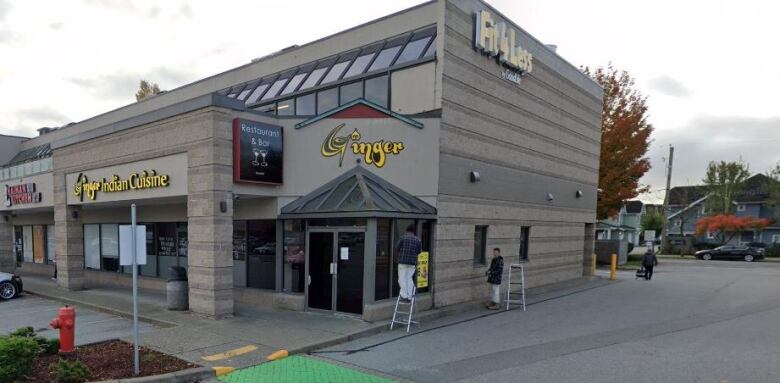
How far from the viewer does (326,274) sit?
1118 cm

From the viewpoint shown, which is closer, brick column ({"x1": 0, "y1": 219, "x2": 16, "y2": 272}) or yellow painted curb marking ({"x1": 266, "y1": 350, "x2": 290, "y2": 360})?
yellow painted curb marking ({"x1": 266, "y1": 350, "x2": 290, "y2": 360})

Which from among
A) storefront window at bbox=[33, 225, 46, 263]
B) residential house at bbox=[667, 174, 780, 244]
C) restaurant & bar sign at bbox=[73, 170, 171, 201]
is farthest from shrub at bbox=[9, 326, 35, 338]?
residential house at bbox=[667, 174, 780, 244]

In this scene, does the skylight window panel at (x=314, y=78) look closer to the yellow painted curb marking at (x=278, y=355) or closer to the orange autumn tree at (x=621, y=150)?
the yellow painted curb marking at (x=278, y=355)

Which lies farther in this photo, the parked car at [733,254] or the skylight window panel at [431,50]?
the parked car at [733,254]

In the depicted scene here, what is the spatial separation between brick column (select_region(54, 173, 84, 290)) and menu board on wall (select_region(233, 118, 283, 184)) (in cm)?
828

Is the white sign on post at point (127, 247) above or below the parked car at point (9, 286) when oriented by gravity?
above

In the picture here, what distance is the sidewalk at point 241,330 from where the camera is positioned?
8070mm

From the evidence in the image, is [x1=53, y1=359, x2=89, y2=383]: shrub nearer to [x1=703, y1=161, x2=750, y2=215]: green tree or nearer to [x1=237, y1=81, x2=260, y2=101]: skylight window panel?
[x1=237, y1=81, x2=260, y2=101]: skylight window panel

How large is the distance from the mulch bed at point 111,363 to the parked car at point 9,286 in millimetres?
9777

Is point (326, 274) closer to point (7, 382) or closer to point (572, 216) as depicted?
point (7, 382)

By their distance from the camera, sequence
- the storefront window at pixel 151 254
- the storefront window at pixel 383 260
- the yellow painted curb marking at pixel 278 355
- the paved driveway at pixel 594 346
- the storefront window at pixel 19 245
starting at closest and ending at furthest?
the paved driveway at pixel 594 346
the yellow painted curb marking at pixel 278 355
the storefront window at pixel 383 260
the storefront window at pixel 151 254
the storefront window at pixel 19 245

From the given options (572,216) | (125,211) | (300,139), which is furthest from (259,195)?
(572,216)

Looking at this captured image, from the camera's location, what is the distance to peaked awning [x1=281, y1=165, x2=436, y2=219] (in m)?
10.3

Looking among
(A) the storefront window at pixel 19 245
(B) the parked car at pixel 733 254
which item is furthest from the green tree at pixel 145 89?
(B) the parked car at pixel 733 254
